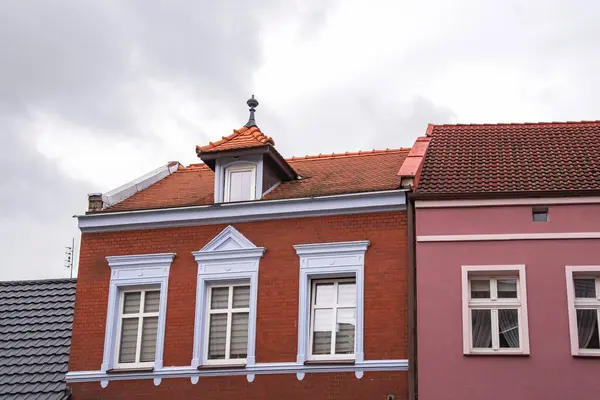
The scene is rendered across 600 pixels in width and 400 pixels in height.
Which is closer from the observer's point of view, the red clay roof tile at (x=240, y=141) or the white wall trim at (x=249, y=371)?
the white wall trim at (x=249, y=371)

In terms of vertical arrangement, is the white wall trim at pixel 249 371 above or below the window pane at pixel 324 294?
below

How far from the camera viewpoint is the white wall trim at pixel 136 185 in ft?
75.7

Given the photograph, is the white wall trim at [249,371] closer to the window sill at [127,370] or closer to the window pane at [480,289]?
the window sill at [127,370]

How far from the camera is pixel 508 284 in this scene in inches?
763

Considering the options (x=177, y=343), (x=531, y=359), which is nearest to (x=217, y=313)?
(x=177, y=343)

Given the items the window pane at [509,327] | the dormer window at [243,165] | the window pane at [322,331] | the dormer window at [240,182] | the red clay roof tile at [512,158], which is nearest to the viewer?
the window pane at [509,327]

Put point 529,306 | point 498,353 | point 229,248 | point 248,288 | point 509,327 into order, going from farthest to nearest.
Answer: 1. point 229,248
2. point 248,288
3. point 509,327
4. point 529,306
5. point 498,353

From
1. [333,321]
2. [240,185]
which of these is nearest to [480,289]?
[333,321]

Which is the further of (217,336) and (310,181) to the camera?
(310,181)

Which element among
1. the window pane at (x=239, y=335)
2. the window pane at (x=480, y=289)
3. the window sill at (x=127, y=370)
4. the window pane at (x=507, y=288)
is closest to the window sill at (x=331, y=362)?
the window pane at (x=239, y=335)

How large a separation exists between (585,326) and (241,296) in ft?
23.2

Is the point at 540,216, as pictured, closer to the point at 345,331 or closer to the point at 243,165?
the point at 345,331

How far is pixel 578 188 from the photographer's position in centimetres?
1950

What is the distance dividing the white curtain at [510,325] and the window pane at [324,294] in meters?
3.48
